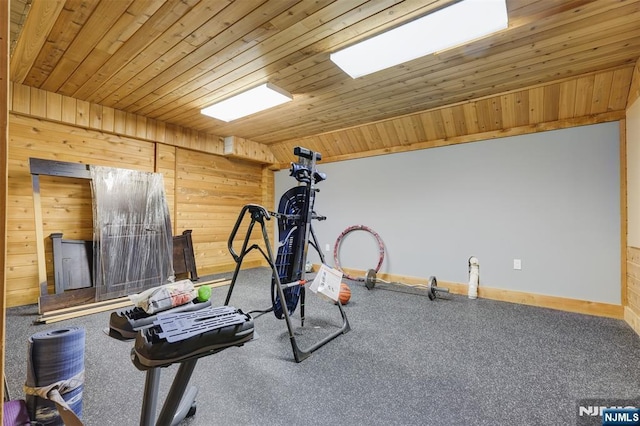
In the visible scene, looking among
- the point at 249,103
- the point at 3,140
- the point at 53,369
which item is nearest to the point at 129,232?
the point at 249,103

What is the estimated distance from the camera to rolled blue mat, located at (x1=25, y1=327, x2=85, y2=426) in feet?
3.86

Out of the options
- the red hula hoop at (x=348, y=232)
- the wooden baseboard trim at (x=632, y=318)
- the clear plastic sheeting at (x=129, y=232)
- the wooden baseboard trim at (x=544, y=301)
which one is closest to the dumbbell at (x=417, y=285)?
the wooden baseboard trim at (x=544, y=301)

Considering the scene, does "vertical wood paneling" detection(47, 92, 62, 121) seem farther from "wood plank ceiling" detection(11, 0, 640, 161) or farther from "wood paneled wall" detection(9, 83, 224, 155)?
"wood plank ceiling" detection(11, 0, 640, 161)

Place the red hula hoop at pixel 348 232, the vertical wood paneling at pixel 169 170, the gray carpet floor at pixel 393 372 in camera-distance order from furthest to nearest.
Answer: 1. the red hula hoop at pixel 348 232
2. the vertical wood paneling at pixel 169 170
3. the gray carpet floor at pixel 393 372

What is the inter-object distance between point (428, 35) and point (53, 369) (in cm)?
297

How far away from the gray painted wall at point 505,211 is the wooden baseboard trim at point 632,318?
18 centimetres

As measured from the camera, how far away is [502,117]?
346 cm

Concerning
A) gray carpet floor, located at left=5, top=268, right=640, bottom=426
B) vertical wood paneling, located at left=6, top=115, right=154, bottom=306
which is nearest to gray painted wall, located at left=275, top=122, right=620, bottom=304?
gray carpet floor, located at left=5, top=268, right=640, bottom=426

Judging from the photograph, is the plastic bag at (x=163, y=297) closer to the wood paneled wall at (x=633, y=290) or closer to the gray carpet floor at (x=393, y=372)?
the gray carpet floor at (x=393, y=372)

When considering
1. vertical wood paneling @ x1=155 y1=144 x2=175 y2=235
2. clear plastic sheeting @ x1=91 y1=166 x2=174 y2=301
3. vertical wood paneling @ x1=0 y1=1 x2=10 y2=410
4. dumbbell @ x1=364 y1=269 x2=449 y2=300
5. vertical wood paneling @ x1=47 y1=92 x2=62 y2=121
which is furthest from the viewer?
vertical wood paneling @ x1=155 y1=144 x2=175 y2=235

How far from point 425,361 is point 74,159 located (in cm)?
451

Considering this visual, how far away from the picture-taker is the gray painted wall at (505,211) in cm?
304

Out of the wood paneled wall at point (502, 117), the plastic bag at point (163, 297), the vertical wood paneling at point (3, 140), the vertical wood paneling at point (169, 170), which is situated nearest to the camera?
the vertical wood paneling at point (3, 140)

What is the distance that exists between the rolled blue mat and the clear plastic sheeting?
210 cm
